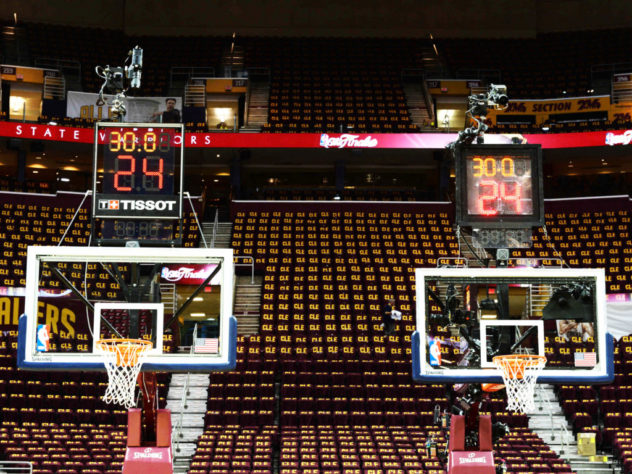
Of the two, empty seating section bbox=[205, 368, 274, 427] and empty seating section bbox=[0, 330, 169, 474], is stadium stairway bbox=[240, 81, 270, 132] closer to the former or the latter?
empty seating section bbox=[205, 368, 274, 427]

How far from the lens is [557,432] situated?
19766 mm

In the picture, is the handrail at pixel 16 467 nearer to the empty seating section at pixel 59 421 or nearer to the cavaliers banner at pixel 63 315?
the empty seating section at pixel 59 421

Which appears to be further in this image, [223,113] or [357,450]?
[223,113]

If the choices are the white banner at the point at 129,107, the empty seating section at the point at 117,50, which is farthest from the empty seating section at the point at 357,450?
the empty seating section at the point at 117,50

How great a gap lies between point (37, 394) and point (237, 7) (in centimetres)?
1907

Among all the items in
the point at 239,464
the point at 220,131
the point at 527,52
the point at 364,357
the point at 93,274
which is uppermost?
the point at 527,52

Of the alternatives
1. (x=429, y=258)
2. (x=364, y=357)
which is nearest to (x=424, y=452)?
(x=364, y=357)

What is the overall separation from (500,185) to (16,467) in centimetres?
1047

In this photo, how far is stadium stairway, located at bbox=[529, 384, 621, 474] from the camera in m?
18.2

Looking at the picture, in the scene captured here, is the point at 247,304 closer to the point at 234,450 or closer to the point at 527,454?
the point at 234,450

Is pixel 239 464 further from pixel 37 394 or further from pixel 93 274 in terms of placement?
pixel 93 274

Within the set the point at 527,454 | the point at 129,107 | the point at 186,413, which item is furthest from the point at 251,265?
the point at 527,454

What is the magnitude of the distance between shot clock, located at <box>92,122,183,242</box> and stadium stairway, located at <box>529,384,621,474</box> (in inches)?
404

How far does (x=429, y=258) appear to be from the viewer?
2661 cm
